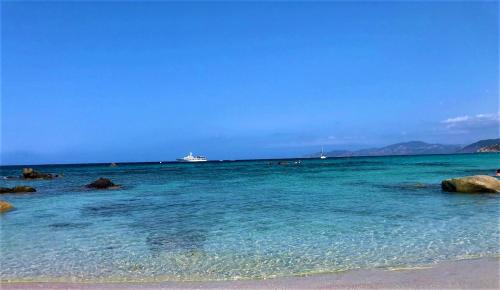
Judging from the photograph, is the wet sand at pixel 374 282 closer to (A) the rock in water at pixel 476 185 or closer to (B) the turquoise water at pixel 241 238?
(B) the turquoise water at pixel 241 238

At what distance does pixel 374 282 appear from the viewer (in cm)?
797

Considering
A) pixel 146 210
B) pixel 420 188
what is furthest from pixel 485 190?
pixel 146 210

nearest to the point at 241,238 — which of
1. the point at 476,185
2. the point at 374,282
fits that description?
the point at 374,282

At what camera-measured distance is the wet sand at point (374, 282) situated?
7.69m

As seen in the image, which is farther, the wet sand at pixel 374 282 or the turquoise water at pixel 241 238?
the turquoise water at pixel 241 238

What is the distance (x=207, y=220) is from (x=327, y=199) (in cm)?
846

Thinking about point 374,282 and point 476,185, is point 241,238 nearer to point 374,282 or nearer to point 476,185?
point 374,282

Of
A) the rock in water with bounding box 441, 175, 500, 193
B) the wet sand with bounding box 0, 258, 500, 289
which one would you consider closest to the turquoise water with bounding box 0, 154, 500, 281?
the wet sand with bounding box 0, 258, 500, 289

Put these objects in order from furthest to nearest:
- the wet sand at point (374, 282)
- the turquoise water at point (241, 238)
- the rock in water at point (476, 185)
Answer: the rock in water at point (476, 185), the turquoise water at point (241, 238), the wet sand at point (374, 282)

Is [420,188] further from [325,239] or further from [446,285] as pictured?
[446,285]

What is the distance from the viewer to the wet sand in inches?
303

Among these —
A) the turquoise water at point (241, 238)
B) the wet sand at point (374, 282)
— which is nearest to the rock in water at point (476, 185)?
the turquoise water at point (241, 238)

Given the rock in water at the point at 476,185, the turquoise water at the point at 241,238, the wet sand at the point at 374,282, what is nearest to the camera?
the wet sand at the point at 374,282

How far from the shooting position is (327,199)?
22656 mm
